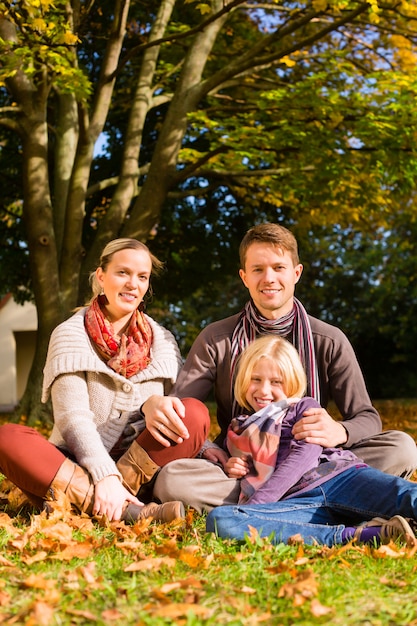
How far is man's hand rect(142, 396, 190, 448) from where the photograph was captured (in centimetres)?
395

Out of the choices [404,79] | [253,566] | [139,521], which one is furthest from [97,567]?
[404,79]

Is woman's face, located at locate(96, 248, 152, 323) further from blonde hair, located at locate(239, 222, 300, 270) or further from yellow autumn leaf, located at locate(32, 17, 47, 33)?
yellow autumn leaf, located at locate(32, 17, 47, 33)

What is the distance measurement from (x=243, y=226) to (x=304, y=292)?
5.93 metres

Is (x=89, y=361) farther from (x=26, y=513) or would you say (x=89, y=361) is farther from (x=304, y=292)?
(x=304, y=292)

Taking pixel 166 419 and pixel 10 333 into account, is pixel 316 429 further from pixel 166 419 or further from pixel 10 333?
pixel 10 333

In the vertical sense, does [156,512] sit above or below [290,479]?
below

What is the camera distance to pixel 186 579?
8.89 ft

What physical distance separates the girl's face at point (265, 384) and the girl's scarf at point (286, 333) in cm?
24

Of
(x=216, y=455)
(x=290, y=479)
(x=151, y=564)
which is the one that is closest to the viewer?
(x=151, y=564)

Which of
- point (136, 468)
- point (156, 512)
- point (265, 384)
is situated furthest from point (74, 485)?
point (265, 384)

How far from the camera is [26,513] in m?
4.38

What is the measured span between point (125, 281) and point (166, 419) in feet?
2.91

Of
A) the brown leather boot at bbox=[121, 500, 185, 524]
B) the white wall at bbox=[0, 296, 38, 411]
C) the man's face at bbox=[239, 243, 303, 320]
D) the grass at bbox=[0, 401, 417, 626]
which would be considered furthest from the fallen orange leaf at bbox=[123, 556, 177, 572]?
the white wall at bbox=[0, 296, 38, 411]

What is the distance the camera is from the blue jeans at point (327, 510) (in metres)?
3.51
